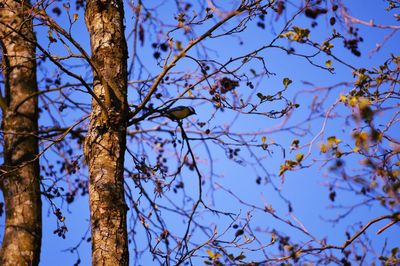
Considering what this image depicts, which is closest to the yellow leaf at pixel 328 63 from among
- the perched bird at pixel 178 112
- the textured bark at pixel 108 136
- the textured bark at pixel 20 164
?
the perched bird at pixel 178 112

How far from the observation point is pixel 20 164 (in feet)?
15.1

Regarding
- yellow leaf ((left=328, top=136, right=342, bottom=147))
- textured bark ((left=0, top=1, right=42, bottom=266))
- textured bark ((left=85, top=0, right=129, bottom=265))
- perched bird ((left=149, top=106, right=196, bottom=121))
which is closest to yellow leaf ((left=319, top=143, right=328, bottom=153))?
yellow leaf ((left=328, top=136, right=342, bottom=147))

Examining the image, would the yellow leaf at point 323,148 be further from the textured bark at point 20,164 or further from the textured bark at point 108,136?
the textured bark at point 20,164

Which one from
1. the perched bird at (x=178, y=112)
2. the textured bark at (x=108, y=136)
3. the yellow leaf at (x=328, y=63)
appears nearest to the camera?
the textured bark at (x=108, y=136)

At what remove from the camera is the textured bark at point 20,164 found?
14.5 ft

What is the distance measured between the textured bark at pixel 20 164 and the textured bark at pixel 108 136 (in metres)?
0.85

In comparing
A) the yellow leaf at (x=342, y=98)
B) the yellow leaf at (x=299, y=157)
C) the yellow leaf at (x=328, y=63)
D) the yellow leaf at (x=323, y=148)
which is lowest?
the yellow leaf at (x=323, y=148)

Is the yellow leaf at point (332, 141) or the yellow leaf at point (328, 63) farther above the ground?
the yellow leaf at point (328, 63)

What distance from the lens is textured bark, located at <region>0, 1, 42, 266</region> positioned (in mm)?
4406

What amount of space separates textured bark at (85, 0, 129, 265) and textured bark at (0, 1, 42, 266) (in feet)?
2.79

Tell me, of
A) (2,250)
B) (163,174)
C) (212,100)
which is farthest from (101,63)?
(2,250)

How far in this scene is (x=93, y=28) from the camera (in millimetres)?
3814

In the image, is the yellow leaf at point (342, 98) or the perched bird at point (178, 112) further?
the perched bird at point (178, 112)

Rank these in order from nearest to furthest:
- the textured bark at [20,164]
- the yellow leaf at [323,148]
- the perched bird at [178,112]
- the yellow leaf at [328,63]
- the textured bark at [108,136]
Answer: the yellow leaf at [323,148]
the textured bark at [108,136]
the yellow leaf at [328,63]
the perched bird at [178,112]
the textured bark at [20,164]
